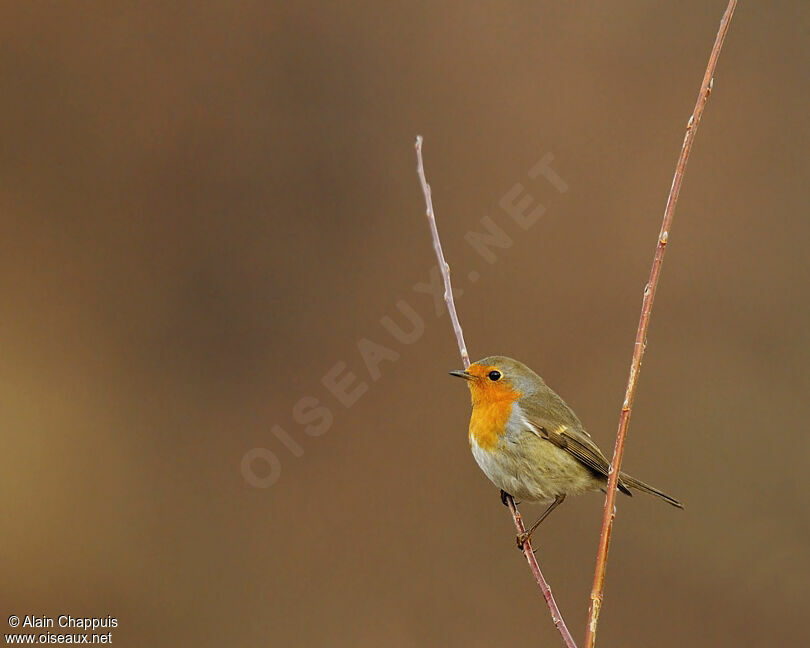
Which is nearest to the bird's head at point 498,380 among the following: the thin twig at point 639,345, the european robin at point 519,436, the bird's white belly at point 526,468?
the european robin at point 519,436

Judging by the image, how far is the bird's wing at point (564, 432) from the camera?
393 cm

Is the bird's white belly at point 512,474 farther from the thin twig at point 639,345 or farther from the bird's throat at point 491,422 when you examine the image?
the thin twig at point 639,345

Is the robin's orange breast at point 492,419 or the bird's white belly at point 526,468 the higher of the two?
the robin's orange breast at point 492,419

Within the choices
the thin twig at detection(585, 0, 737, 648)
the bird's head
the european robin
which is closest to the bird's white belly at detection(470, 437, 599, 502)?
the european robin

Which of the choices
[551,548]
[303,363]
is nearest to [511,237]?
[303,363]

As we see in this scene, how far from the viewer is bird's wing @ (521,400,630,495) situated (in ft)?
12.9

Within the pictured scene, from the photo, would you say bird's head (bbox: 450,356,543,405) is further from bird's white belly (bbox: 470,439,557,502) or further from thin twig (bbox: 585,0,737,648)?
thin twig (bbox: 585,0,737,648)

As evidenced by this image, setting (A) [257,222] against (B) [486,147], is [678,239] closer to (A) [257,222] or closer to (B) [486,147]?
(B) [486,147]

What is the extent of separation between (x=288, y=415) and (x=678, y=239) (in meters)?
4.29

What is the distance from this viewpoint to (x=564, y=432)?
4.04 meters

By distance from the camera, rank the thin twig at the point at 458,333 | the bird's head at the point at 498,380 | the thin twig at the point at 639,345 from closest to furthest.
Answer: the thin twig at the point at 639,345
the thin twig at the point at 458,333
the bird's head at the point at 498,380

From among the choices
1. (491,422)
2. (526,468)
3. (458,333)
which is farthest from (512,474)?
(458,333)

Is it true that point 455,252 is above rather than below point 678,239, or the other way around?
below

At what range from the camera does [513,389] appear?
3906 mm
